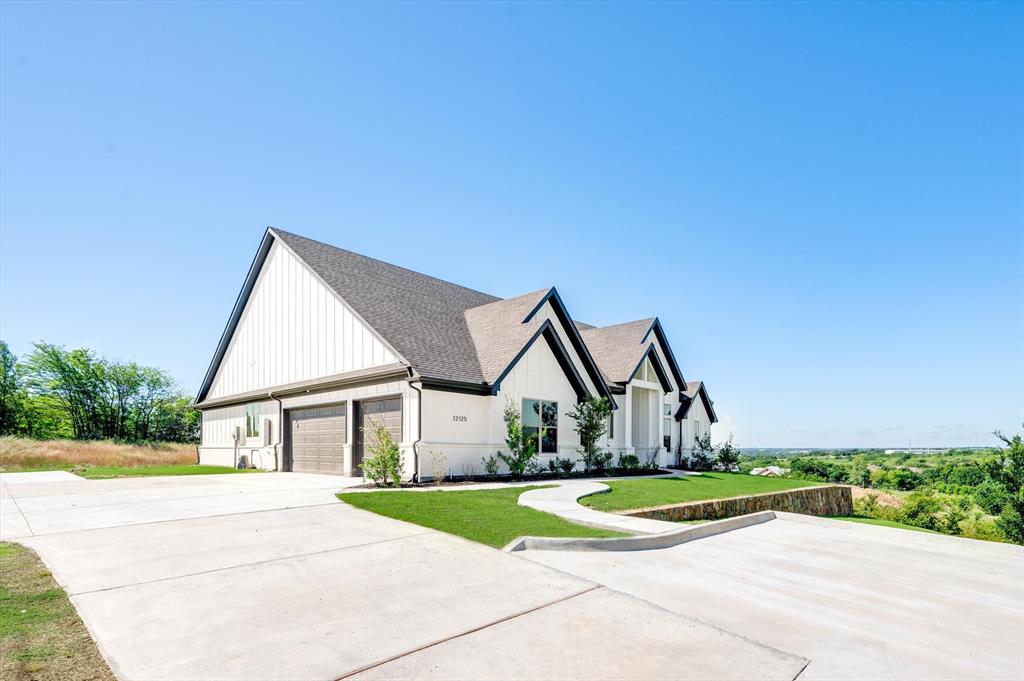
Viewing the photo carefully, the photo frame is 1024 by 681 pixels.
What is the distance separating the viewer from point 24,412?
139 ft

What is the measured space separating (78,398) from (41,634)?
2024 inches

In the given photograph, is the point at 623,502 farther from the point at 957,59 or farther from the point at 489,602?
the point at 957,59

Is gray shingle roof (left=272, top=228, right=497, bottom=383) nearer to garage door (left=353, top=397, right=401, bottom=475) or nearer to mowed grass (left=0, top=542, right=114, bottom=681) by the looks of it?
garage door (left=353, top=397, right=401, bottom=475)

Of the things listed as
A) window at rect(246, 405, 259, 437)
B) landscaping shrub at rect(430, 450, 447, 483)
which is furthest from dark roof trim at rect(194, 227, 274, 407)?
landscaping shrub at rect(430, 450, 447, 483)

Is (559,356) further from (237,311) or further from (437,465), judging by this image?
(237,311)

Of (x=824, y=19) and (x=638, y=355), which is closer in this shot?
(x=824, y=19)

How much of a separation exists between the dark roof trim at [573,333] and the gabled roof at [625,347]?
10.0 feet

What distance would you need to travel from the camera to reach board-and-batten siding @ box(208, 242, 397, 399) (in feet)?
61.0

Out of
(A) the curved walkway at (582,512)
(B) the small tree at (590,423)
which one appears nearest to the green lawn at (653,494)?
(A) the curved walkway at (582,512)

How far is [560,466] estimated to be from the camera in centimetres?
1948

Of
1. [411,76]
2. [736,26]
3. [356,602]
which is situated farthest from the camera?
[411,76]

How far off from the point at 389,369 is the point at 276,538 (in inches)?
355

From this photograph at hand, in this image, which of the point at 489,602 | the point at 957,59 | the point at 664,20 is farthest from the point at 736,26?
the point at 489,602

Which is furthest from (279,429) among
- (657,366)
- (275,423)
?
(657,366)
